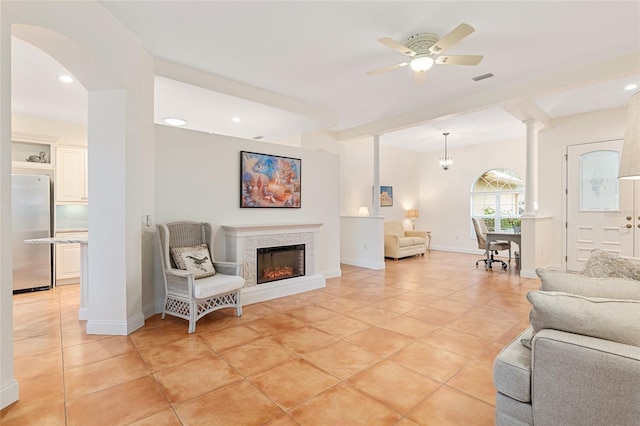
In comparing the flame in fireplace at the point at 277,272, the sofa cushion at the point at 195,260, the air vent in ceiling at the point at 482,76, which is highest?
the air vent in ceiling at the point at 482,76

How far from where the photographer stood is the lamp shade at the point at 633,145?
1.64 m

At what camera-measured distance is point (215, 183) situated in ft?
13.4

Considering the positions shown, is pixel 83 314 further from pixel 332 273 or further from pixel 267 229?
pixel 332 273

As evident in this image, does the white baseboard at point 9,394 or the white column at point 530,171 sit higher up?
the white column at point 530,171

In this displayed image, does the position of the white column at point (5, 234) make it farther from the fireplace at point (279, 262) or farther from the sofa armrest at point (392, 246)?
the sofa armrest at point (392, 246)

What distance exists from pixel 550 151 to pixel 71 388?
7853 mm

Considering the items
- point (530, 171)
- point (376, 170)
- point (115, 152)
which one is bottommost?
point (115, 152)

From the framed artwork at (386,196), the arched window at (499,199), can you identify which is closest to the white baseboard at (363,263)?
the framed artwork at (386,196)

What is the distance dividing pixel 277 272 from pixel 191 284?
62.0 inches

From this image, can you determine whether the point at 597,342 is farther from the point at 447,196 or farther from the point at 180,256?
the point at 447,196

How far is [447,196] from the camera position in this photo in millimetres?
8984

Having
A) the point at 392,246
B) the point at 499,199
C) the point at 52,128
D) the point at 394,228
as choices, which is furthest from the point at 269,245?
the point at 499,199

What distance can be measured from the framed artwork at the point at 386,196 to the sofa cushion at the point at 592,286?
6790mm

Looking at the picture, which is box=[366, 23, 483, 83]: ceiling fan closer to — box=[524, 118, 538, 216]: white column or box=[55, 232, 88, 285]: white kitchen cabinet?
box=[524, 118, 538, 216]: white column
